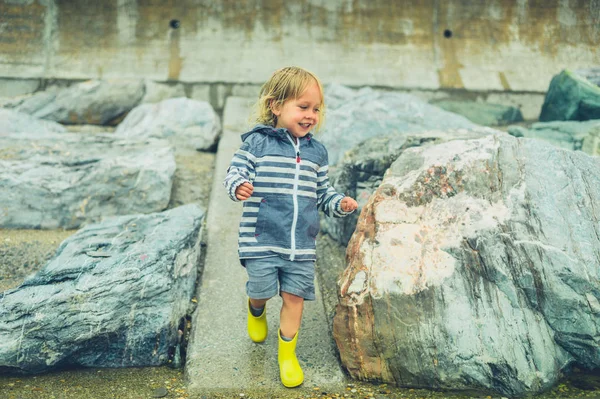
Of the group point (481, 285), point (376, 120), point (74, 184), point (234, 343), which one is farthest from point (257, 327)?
point (376, 120)

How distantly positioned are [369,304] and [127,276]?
42.9 inches

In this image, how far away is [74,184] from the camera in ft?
11.8

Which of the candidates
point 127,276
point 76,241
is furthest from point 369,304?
point 76,241

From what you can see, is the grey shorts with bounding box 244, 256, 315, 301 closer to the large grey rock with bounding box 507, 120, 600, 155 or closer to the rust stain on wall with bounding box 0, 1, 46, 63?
the large grey rock with bounding box 507, 120, 600, 155

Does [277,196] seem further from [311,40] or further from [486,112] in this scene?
[311,40]

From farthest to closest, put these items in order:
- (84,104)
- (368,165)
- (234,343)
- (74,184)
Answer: (84,104) → (74,184) → (368,165) → (234,343)

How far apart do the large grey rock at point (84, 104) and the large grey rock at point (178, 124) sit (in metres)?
0.39

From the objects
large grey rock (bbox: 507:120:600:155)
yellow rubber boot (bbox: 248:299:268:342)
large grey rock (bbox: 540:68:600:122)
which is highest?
large grey rock (bbox: 540:68:600:122)

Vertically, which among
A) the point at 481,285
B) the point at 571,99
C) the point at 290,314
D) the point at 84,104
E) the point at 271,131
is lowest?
→ the point at 290,314

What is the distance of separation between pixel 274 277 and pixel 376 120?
2508 mm

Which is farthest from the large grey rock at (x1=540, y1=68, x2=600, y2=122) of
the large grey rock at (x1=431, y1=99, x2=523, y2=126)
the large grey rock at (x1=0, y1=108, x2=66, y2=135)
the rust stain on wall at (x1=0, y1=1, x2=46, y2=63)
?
the rust stain on wall at (x1=0, y1=1, x2=46, y2=63)

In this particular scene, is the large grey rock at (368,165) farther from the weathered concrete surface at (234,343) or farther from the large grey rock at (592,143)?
the large grey rock at (592,143)

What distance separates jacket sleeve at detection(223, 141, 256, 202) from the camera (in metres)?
2.03

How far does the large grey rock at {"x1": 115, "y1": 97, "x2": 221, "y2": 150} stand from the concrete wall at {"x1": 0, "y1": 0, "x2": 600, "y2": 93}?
129 centimetres
